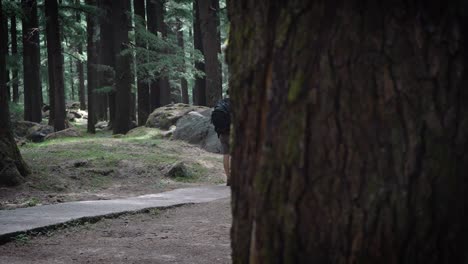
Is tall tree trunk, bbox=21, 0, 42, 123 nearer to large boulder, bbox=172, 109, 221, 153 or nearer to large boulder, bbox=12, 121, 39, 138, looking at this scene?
large boulder, bbox=12, 121, 39, 138

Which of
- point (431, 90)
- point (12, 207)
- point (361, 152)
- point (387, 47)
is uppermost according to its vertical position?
point (387, 47)

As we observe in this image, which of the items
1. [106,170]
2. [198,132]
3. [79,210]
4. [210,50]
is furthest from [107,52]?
[79,210]

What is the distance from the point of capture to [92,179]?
10.7 metres

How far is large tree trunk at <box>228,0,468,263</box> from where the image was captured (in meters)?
1.79

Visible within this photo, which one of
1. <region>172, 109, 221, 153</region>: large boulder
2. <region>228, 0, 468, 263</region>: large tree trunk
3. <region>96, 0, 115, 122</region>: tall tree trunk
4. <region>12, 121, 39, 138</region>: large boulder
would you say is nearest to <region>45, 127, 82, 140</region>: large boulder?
<region>96, 0, 115, 122</region>: tall tree trunk

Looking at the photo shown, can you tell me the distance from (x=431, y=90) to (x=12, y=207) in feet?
23.0

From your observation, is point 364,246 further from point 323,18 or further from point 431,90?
point 323,18

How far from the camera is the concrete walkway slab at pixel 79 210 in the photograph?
5.76m

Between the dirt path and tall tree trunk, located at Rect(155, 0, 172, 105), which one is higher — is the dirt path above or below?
below

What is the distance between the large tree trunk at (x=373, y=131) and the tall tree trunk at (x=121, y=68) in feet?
55.4

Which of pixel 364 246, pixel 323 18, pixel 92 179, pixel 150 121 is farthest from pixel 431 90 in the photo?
pixel 150 121

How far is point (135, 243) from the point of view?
5.44m

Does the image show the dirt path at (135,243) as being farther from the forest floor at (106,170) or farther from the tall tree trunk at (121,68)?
the tall tree trunk at (121,68)

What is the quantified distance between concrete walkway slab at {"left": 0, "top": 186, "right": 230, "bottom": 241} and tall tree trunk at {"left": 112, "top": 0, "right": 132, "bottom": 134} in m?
9.83
